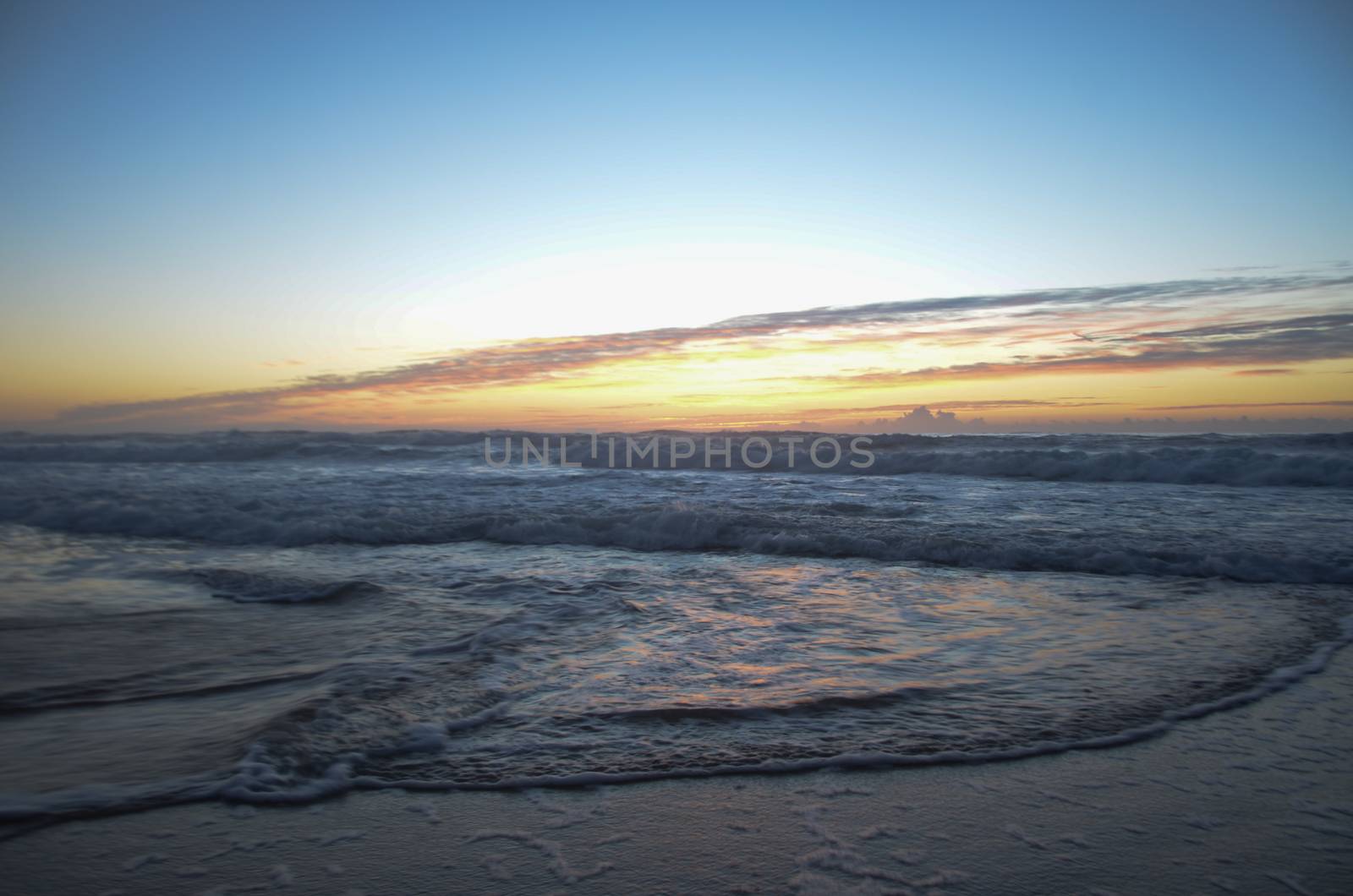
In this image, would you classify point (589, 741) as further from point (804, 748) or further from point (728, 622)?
point (728, 622)

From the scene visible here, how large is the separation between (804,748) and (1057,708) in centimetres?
141

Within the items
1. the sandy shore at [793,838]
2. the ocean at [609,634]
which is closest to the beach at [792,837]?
the sandy shore at [793,838]

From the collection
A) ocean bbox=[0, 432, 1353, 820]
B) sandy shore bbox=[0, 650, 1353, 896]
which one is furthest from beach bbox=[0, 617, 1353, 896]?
ocean bbox=[0, 432, 1353, 820]

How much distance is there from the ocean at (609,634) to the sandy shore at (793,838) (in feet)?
0.53

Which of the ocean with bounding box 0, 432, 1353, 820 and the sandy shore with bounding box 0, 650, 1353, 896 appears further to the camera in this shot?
the ocean with bounding box 0, 432, 1353, 820

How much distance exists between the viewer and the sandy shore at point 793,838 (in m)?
2.37

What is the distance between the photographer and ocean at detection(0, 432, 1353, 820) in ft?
10.8

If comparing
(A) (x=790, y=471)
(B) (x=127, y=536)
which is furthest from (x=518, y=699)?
(A) (x=790, y=471)

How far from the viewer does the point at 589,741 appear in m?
3.37

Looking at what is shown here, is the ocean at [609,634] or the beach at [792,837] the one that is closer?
the beach at [792,837]

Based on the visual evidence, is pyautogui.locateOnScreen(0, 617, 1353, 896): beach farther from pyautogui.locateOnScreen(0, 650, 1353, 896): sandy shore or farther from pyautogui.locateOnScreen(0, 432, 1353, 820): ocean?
pyautogui.locateOnScreen(0, 432, 1353, 820): ocean

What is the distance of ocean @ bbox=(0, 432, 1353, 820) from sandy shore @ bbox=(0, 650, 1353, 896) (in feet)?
0.53

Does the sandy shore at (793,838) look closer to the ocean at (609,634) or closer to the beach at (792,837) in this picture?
the beach at (792,837)

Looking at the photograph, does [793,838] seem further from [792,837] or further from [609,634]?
[609,634]
